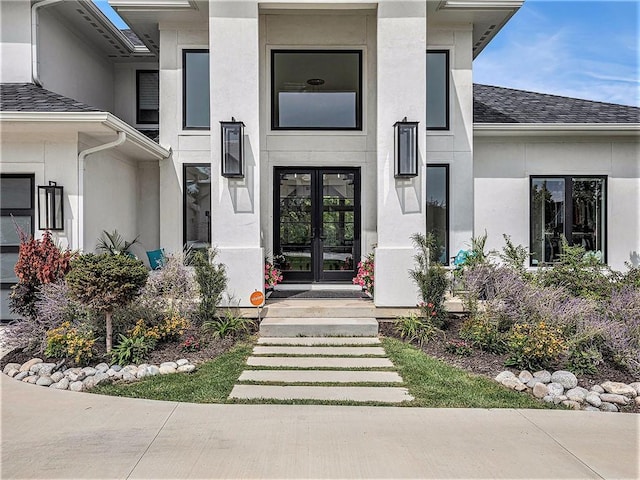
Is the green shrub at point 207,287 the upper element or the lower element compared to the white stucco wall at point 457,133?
lower

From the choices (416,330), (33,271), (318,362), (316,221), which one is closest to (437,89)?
(316,221)

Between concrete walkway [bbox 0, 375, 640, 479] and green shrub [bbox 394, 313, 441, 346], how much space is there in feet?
7.55

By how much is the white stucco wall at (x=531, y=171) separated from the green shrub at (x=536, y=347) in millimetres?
4356

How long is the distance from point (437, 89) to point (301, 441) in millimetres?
7793

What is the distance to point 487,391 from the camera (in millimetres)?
5129

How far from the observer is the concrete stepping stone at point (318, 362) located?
597cm

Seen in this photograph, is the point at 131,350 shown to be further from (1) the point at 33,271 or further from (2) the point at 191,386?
(1) the point at 33,271

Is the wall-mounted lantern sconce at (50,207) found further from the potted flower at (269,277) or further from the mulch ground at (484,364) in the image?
the mulch ground at (484,364)

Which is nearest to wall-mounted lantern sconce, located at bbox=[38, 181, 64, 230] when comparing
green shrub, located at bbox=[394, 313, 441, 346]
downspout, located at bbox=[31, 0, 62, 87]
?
downspout, located at bbox=[31, 0, 62, 87]

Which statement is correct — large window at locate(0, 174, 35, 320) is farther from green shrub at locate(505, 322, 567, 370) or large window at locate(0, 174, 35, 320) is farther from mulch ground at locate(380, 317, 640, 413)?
green shrub at locate(505, 322, 567, 370)

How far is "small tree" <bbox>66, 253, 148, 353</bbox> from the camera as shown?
5672mm

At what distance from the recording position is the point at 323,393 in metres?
5.10

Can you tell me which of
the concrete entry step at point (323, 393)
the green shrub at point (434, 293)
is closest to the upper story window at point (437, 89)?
the green shrub at point (434, 293)

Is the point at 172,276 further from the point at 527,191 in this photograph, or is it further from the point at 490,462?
the point at 527,191
